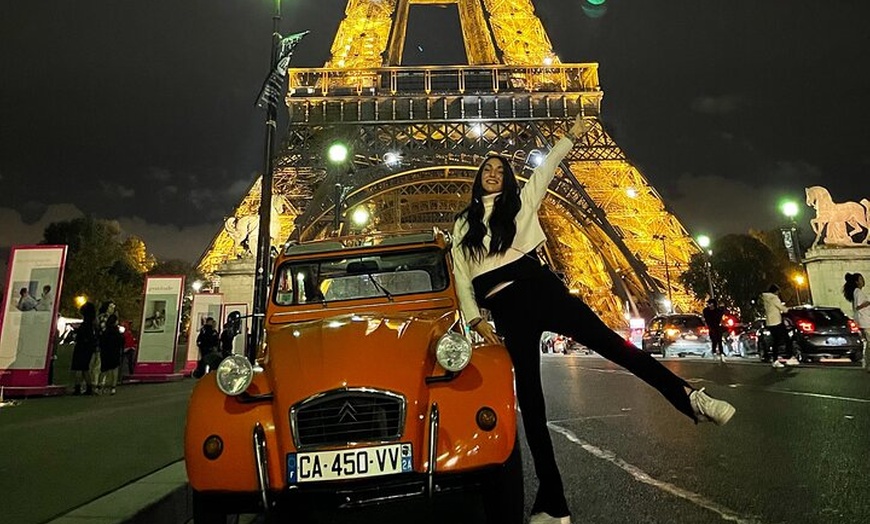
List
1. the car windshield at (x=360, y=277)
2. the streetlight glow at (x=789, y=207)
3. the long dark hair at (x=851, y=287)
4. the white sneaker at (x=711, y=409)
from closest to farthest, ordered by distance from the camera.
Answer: the white sneaker at (x=711, y=409) → the car windshield at (x=360, y=277) → the long dark hair at (x=851, y=287) → the streetlight glow at (x=789, y=207)

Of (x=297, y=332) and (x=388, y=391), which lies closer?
(x=388, y=391)

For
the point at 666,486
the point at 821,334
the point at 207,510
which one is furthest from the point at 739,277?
the point at 207,510

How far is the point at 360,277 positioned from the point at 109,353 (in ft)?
28.1

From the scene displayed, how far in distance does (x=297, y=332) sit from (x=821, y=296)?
77.6 ft

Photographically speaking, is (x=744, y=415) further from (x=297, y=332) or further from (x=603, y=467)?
(x=297, y=332)

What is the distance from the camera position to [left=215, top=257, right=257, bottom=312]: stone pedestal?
22234 mm

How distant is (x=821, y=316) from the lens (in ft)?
48.1

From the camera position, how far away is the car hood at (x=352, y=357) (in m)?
2.73

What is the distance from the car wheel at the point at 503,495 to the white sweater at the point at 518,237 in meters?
0.77

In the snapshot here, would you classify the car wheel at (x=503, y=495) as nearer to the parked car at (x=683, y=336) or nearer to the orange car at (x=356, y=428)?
the orange car at (x=356, y=428)

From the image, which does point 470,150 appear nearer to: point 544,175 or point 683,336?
point 683,336

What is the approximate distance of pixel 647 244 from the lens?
31.4 m

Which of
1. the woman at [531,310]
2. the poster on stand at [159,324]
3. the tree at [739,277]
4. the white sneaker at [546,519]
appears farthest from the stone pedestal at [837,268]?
the white sneaker at [546,519]

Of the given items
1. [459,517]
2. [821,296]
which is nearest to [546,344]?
[821,296]
